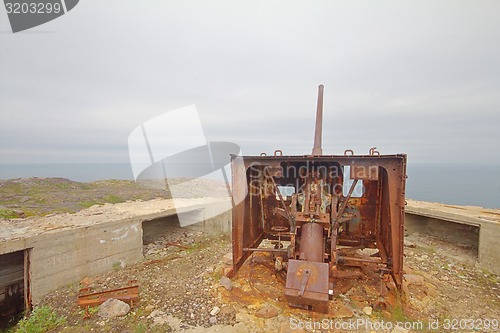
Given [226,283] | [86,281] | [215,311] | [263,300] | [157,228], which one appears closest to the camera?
[215,311]

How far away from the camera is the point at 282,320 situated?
13.2ft

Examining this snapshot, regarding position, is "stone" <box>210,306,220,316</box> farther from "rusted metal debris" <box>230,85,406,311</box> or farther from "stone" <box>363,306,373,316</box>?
"stone" <box>363,306,373,316</box>

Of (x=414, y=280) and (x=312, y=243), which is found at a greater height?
(x=312, y=243)

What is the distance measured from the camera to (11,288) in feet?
18.3

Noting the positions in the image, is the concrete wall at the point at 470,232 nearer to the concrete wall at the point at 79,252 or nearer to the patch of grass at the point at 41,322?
the concrete wall at the point at 79,252

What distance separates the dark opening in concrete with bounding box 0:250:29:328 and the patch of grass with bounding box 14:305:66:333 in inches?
42.6

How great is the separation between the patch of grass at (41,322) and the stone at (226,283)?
2594 millimetres

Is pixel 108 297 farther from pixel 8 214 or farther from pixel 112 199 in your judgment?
pixel 112 199

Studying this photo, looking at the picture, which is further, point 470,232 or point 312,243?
point 470,232

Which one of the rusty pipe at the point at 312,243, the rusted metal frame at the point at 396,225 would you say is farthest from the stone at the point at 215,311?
the rusted metal frame at the point at 396,225

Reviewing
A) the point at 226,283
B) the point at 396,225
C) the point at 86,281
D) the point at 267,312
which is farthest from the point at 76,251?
the point at 396,225

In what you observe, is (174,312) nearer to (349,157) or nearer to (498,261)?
(349,157)

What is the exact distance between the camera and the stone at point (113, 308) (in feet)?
14.3

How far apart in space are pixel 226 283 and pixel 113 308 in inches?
75.0
